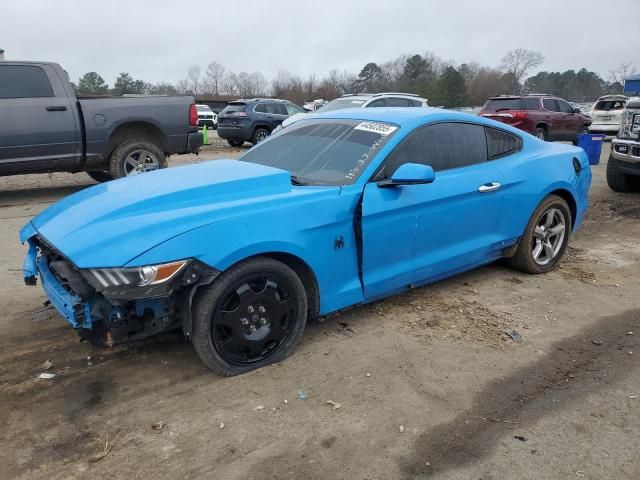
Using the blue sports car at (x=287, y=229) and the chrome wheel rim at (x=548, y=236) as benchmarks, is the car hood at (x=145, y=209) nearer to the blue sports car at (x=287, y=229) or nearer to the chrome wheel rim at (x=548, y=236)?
the blue sports car at (x=287, y=229)

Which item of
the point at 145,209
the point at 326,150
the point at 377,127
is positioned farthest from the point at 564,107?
the point at 145,209

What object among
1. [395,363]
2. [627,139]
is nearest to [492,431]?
[395,363]

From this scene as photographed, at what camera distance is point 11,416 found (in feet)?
9.41

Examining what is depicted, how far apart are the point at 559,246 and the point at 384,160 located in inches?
94.6

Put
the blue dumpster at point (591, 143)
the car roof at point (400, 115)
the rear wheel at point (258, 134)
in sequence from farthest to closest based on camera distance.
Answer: the rear wheel at point (258, 134)
the blue dumpster at point (591, 143)
the car roof at point (400, 115)

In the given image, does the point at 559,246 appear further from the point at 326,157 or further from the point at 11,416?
the point at 11,416

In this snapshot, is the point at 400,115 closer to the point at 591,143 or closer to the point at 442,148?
the point at 442,148

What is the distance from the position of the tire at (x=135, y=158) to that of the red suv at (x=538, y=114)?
1084 cm

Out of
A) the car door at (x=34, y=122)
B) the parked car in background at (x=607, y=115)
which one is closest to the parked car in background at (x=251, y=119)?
the car door at (x=34, y=122)

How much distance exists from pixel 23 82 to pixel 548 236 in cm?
743

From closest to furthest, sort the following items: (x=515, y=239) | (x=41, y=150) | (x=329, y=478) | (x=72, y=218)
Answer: (x=329, y=478) → (x=72, y=218) → (x=515, y=239) → (x=41, y=150)

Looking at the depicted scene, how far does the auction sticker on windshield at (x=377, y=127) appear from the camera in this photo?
392 cm

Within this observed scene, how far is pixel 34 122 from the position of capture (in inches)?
309

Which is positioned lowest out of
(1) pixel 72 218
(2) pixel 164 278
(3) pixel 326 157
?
(2) pixel 164 278
